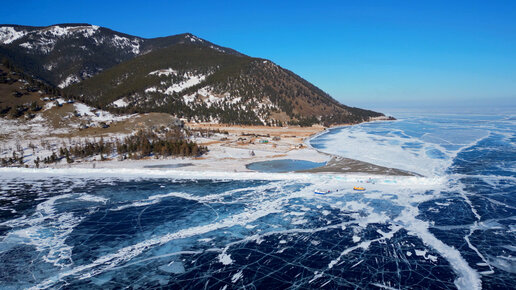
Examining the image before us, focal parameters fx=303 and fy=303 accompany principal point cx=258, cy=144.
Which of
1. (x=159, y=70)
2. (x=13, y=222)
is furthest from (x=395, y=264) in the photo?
(x=159, y=70)

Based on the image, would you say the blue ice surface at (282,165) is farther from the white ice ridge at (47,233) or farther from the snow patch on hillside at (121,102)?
the snow patch on hillside at (121,102)

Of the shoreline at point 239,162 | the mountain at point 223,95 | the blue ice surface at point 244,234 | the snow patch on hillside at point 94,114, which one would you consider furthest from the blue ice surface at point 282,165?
the mountain at point 223,95

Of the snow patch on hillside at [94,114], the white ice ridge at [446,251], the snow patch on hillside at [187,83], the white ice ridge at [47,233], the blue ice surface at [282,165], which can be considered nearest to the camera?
the white ice ridge at [446,251]

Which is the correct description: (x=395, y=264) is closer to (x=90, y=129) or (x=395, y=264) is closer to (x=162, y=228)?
(x=162, y=228)

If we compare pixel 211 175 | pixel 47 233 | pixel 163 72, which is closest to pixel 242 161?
pixel 211 175

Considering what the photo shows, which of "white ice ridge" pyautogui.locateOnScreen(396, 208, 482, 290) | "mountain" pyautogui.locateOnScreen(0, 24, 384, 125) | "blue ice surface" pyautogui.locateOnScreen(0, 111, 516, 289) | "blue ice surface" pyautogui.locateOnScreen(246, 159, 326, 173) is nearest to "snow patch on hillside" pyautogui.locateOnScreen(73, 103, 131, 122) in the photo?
"mountain" pyautogui.locateOnScreen(0, 24, 384, 125)

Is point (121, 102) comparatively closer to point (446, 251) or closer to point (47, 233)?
point (47, 233)

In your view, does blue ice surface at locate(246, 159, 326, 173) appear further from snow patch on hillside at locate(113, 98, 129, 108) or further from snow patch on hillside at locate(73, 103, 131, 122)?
snow patch on hillside at locate(113, 98, 129, 108)

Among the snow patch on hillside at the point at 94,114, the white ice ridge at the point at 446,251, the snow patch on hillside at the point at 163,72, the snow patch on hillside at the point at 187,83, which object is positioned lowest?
the white ice ridge at the point at 446,251
